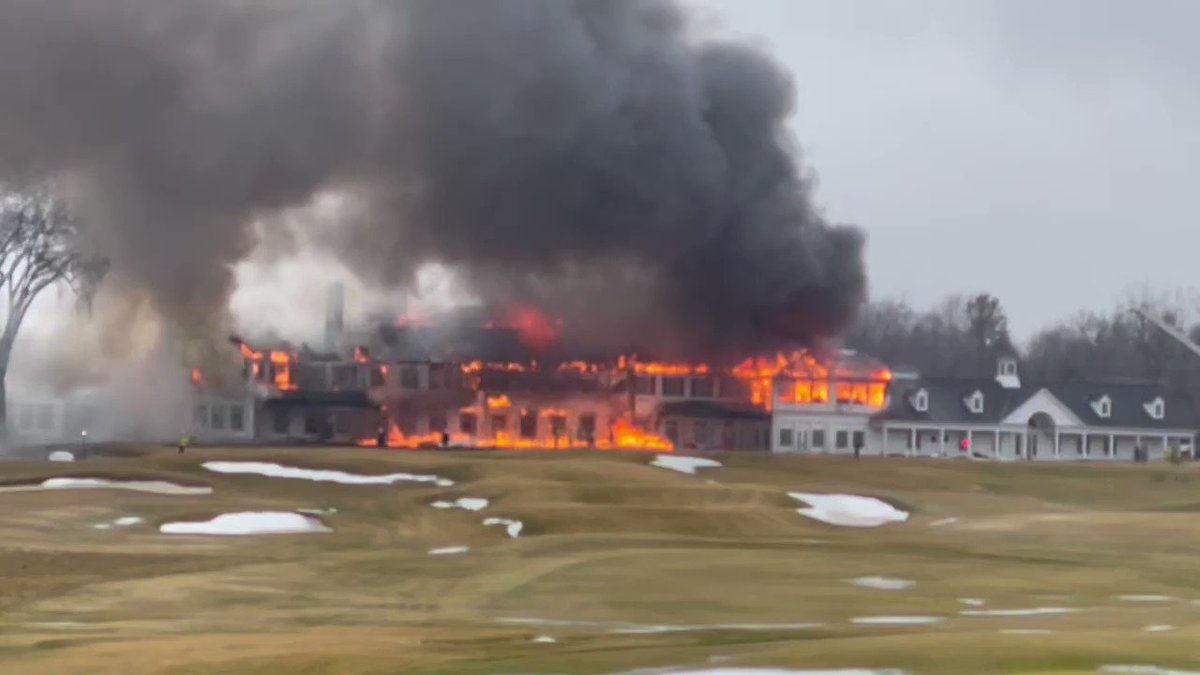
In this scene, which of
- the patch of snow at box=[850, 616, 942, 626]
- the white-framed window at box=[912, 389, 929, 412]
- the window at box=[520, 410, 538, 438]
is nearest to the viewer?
the patch of snow at box=[850, 616, 942, 626]

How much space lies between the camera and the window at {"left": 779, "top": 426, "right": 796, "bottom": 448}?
320 ft

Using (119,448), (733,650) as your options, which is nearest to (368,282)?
(119,448)

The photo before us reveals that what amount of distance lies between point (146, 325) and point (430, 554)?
59459mm

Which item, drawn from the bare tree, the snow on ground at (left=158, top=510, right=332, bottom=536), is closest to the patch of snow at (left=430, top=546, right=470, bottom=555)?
the snow on ground at (left=158, top=510, right=332, bottom=536)

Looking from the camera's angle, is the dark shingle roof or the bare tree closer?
the bare tree

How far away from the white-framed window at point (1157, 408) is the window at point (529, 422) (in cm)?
4254

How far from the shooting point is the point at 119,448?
7988 centimetres

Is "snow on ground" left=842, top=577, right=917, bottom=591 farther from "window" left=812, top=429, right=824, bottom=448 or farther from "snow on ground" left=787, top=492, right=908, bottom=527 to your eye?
"window" left=812, top=429, right=824, bottom=448

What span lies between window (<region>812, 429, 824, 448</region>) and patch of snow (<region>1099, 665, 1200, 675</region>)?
76517 millimetres

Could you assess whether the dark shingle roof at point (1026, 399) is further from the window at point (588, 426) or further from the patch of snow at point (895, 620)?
the patch of snow at point (895, 620)

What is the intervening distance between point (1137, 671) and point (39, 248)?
75859 mm

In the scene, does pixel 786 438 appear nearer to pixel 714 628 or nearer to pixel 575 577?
pixel 575 577

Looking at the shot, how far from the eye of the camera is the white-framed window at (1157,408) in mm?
108938

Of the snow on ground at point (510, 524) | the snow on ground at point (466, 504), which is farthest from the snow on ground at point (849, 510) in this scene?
the snow on ground at point (510, 524)
